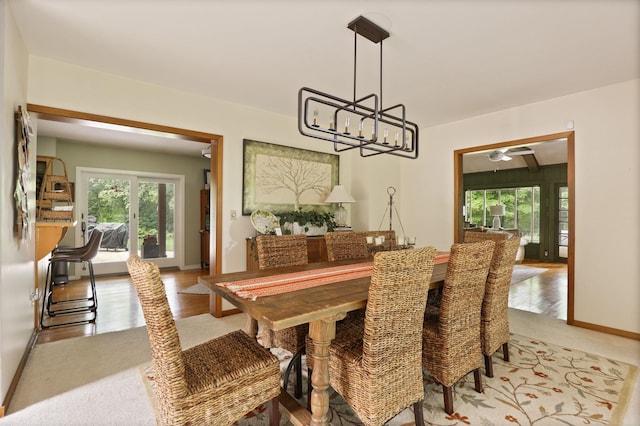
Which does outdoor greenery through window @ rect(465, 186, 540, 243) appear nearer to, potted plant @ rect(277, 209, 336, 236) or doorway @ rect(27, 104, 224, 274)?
potted plant @ rect(277, 209, 336, 236)

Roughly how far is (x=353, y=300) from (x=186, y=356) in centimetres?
87

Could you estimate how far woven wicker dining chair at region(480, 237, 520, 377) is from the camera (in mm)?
2193

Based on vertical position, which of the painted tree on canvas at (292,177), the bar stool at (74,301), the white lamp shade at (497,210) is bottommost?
the bar stool at (74,301)

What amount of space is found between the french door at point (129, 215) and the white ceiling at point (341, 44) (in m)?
3.61

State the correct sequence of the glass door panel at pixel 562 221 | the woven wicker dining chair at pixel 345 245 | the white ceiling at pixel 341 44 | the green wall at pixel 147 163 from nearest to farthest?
the white ceiling at pixel 341 44 < the woven wicker dining chair at pixel 345 245 < the green wall at pixel 147 163 < the glass door panel at pixel 562 221

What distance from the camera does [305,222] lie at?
13.6 ft

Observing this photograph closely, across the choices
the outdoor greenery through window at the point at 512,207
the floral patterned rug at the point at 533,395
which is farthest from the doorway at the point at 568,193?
the outdoor greenery through window at the point at 512,207

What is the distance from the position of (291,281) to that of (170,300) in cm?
307

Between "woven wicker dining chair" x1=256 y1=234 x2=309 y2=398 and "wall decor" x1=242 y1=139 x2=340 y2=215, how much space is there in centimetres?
146

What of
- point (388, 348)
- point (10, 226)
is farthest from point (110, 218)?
point (388, 348)

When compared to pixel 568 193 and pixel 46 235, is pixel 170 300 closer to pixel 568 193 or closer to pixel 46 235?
pixel 46 235

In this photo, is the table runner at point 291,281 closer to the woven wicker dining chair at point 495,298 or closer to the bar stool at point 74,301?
the woven wicker dining chair at point 495,298

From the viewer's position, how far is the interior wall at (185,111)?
273cm

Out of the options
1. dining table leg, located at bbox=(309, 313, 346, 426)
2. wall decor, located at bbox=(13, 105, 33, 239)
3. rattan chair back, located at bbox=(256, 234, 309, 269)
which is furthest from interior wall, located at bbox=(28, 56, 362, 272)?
dining table leg, located at bbox=(309, 313, 346, 426)
